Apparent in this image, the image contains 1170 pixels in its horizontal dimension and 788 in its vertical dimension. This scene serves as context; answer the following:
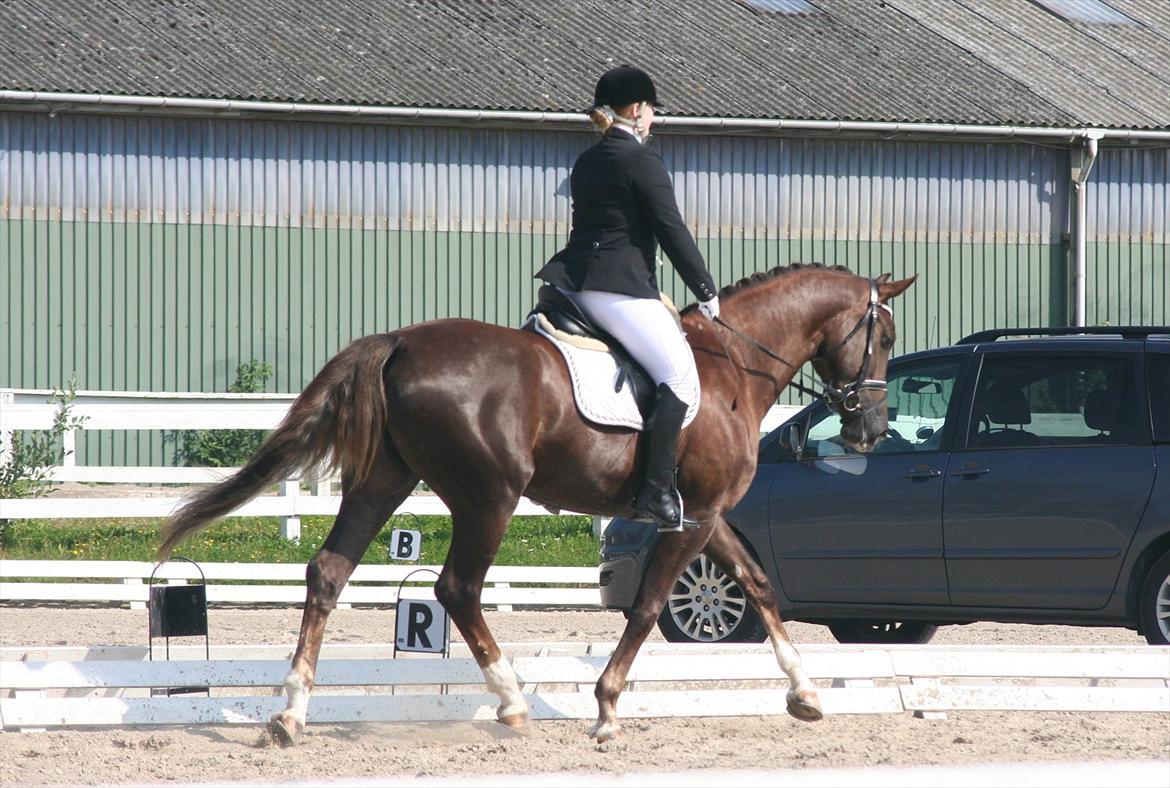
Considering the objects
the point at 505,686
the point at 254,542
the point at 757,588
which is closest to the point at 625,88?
the point at 757,588

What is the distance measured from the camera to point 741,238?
24.0 m

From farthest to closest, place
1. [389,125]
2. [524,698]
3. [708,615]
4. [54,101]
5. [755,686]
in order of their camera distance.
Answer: [389,125] < [54,101] < [708,615] < [755,686] < [524,698]

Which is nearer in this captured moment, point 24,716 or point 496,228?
point 24,716

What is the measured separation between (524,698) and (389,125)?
647 inches

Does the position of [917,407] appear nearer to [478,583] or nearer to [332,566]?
[478,583]

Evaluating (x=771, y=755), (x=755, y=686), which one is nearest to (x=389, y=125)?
(x=755, y=686)

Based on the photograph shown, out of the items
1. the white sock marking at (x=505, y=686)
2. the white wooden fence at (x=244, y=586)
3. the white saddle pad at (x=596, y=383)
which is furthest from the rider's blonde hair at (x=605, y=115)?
the white wooden fence at (x=244, y=586)

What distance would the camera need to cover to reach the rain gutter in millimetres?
21438

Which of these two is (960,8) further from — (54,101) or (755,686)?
(755,686)

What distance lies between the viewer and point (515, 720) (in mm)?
7051

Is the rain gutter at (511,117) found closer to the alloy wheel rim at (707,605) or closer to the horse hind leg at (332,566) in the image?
the alloy wheel rim at (707,605)

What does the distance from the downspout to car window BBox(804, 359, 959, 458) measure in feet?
49.2

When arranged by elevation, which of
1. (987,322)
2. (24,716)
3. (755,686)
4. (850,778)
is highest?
(850,778)

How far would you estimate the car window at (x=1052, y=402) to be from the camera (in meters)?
9.33
